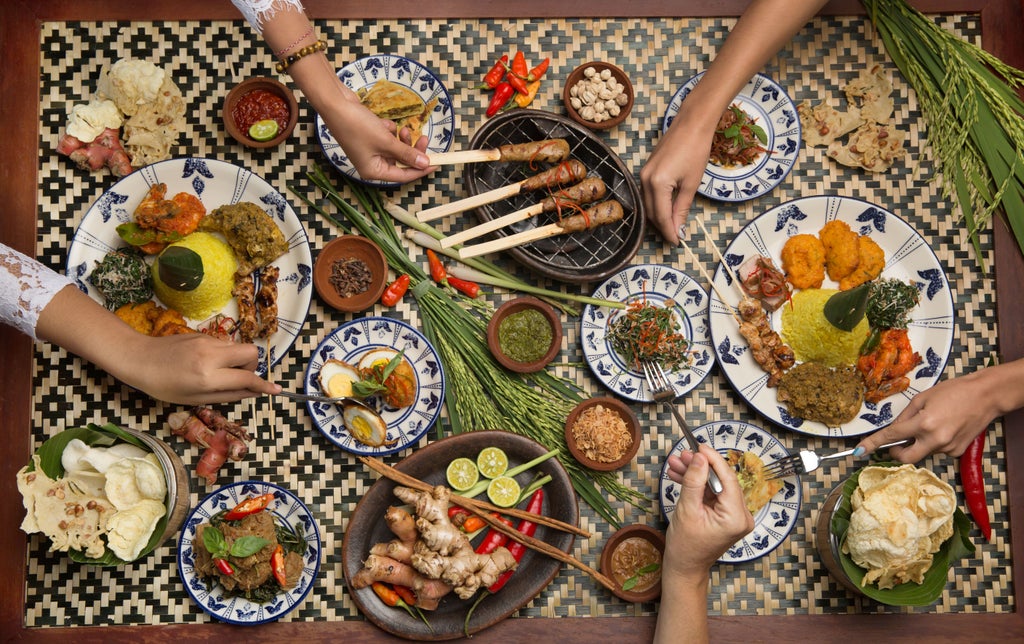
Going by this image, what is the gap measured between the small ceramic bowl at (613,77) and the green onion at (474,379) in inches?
32.9

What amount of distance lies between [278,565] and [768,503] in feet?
7.33

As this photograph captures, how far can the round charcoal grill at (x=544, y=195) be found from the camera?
343 centimetres

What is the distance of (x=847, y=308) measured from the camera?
3.13 m

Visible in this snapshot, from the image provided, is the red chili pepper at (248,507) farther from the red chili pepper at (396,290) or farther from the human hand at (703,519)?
the human hand at (703,519)

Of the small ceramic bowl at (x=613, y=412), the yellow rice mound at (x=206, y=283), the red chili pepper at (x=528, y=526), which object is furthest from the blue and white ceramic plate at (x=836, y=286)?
the yellow rice mound at (x=206, y=283)

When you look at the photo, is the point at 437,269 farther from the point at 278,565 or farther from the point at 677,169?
the point at 278,565

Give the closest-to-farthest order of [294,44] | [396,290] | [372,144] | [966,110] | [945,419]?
[294,44], [372,144], [945,419], [396,290], [966,110]

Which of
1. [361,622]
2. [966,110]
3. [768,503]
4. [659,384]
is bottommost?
[361,622]

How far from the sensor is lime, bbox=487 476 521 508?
3.37 meters

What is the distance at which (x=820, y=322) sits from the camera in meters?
3.38

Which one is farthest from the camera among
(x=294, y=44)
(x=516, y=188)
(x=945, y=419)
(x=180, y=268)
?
(x=516, y=188)

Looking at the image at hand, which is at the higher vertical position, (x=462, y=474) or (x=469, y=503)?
(x=462, y=474)

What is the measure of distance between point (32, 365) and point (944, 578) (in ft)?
14.1

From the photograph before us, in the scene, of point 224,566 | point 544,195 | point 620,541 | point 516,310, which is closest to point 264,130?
point 544,195
